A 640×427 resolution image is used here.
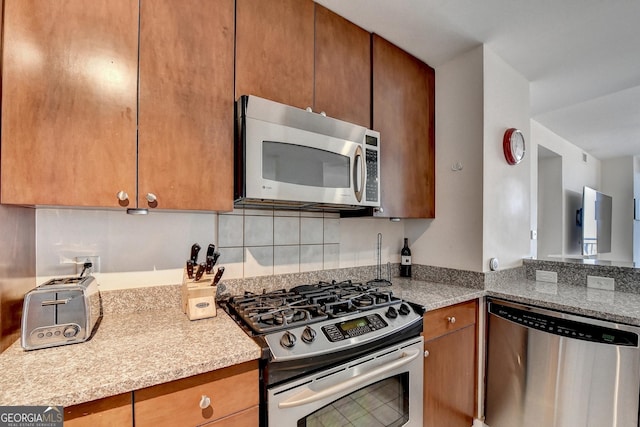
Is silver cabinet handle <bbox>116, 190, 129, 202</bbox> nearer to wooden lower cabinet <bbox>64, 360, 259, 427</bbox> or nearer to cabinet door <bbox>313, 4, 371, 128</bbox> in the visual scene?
wooden lower cabinet <bbox>64, 360, 259, 427</bbox>

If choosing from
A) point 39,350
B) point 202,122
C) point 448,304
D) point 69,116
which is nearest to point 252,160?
point 202,122

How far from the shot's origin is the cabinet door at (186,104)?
1.08 metres

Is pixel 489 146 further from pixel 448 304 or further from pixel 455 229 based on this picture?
pixel 448 304

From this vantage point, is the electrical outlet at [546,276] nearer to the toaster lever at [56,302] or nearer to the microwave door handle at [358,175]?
the microwave door handle at [358,175]

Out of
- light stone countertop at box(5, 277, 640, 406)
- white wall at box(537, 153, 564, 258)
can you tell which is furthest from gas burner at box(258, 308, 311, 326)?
white wall at box(537, 153, 564, 258)

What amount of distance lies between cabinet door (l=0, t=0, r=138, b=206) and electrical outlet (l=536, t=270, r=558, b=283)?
2506 millimetres

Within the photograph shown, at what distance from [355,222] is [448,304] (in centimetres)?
79

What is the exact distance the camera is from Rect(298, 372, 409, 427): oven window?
110 centimetres

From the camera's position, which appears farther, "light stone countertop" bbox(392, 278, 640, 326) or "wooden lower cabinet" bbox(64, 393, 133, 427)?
"light stone countertop" bbox(392, 278, 640, 326)

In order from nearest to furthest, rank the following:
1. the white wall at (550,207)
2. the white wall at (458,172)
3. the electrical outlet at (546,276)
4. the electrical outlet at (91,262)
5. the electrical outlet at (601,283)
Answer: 1. the electrical outlet at (91,262)
2. the electrical outlet at (601,283)
3. the white wall at (458,172)
4. the electrical outlet at (546,276)
5. the white wall at (550,207)

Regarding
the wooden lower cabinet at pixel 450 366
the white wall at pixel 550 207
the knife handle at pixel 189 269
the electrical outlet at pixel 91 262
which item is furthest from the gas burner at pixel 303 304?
the white wall at pixel 550 207

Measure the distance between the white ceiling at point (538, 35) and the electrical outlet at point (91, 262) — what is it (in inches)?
64.4

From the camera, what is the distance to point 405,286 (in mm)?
1920

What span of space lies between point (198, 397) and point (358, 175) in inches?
45.3
